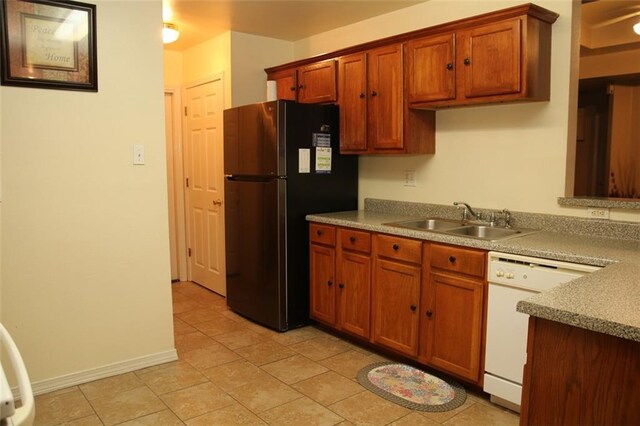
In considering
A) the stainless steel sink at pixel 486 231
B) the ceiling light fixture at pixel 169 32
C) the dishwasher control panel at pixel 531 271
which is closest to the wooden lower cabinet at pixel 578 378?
the dishwasher control panel at pixel 531 271

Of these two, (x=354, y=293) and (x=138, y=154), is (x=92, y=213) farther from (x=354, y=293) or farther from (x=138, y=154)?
(x=354, y=293)

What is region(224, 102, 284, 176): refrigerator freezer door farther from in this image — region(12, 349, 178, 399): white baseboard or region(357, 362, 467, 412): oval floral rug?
region(357, 362, 467, 412): oval floral rug

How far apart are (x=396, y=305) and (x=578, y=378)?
172 cm

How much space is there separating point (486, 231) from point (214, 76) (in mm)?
2826

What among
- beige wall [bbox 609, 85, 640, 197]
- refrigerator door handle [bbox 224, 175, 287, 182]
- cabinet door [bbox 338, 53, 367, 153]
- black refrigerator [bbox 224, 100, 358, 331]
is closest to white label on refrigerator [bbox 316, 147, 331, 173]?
black refrigerator [bbox 224, 100, 358, 331]

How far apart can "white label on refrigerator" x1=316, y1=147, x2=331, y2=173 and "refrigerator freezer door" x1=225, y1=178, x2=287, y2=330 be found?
34 centimetres

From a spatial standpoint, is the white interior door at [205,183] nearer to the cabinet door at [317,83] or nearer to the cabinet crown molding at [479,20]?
the cabinet door at [317,83]

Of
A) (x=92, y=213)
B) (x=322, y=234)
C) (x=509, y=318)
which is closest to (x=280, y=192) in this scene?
(x=322, y=234)

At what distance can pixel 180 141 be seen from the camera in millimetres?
5090

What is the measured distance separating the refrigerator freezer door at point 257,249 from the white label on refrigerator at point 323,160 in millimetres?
337

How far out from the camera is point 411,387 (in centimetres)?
275

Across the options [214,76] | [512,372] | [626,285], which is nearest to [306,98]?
[214,76]

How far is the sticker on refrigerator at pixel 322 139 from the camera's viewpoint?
3.66 meters

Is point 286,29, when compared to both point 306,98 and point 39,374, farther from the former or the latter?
point 39,374
